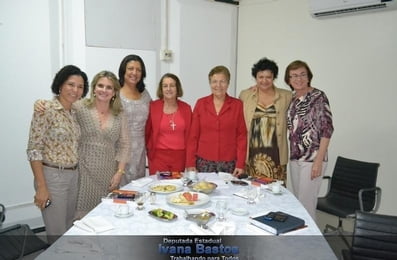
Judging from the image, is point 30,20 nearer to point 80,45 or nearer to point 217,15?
point 80,45

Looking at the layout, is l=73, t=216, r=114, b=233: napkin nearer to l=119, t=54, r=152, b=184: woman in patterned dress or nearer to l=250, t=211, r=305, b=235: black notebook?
l=250, t=211, r=305, b=235: black notebook

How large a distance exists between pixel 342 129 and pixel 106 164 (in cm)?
250

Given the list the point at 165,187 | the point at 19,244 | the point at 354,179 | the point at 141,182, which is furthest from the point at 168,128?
the point at 354,179

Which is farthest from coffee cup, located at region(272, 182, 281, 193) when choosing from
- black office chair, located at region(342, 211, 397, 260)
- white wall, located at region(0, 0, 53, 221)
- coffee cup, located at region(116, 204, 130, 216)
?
white wall, located at region(0, 0, 53, 221)

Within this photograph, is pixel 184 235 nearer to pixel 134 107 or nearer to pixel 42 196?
pixel 42 196


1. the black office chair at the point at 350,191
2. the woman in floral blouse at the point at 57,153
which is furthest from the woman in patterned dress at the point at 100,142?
the black office chair at the point at 350,191

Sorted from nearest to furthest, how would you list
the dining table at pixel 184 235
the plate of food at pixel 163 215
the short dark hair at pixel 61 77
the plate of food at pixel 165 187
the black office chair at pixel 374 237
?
1. the dining table at pixel 184 235
2. the plate of food at pixel 163 215
3. the black office chair at pixel 374 237
4. the plate of food at pixel 165 187
5. the short dark hair at pixel 61 77

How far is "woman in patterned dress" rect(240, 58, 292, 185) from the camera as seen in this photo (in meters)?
2.91

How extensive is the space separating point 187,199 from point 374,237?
1.01 m

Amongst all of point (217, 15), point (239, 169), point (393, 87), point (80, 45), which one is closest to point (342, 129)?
point (393, 87)

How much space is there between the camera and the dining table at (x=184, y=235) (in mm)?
1465

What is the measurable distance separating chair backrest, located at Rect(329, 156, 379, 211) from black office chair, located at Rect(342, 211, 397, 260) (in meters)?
1.12

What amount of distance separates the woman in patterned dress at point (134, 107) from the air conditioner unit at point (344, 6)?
6.55 feet

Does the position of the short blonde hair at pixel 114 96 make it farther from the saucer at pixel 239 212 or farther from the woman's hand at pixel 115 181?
Answer: the saucer at pixel 239 212
